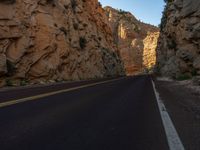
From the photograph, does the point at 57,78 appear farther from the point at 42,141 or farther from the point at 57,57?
the point at 42,141

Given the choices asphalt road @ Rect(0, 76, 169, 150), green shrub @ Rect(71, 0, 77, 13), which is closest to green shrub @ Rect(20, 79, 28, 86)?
asphalt road @ Rect(0, 76, 169, 150)

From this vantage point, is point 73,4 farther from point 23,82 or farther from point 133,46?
point 133,46

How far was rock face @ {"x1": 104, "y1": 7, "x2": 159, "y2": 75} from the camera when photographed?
138 meters

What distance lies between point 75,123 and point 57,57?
Answer: 28.6 meters

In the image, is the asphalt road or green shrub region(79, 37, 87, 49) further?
green shrub region(79, 37, 87, 49)

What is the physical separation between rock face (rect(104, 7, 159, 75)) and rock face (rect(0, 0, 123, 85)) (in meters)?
85.0

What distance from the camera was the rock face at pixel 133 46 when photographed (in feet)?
452

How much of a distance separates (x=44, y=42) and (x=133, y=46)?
372ft

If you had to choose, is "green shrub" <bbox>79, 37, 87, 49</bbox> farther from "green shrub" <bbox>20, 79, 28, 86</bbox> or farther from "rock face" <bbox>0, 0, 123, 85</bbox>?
"green shrub" <bbox>20, 79, 28, 86</bbox>

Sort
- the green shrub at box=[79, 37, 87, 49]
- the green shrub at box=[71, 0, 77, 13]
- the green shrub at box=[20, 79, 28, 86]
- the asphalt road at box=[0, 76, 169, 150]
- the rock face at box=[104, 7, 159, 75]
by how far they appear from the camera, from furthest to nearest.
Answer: the rock face at box=[104, 7, 159, 75]
the green shrub at box=[71, 0, 77, 13]
the green shrub at box=[79, 37, 87, 49]
the green shrub at box=[20, 79, 28, 86]
the asphalt road at box=[0, 76, 169, 150]

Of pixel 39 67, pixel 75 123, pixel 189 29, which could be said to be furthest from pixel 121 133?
pixel 189 29

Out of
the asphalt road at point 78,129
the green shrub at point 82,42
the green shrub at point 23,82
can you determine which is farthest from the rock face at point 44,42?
the asphalt road at point 78,129

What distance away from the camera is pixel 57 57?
34750 mm

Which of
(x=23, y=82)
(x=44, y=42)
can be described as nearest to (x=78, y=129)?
(x=23, y=82)
